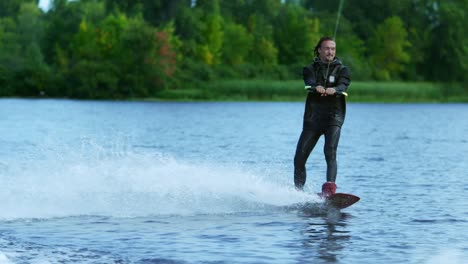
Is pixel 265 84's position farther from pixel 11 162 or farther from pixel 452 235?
pixel 452 235

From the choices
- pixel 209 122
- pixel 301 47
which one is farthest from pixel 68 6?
pixel 209 122

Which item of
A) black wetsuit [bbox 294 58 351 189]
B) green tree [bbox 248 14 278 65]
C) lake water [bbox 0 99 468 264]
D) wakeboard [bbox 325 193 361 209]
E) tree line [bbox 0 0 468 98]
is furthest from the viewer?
green tree [bbox 248 14 278 65]

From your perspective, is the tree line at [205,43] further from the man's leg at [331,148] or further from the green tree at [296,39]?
the man's leg at [331,148]

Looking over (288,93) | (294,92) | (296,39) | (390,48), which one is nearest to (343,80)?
(294,92)

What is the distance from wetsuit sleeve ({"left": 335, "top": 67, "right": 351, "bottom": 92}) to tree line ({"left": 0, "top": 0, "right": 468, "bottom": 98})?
80475mm

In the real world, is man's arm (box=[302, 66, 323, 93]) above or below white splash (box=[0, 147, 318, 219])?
above

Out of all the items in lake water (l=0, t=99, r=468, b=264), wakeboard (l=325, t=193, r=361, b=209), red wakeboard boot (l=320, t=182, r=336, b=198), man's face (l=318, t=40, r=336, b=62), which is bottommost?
lake water (l=0, t=99, r=468, b=264)

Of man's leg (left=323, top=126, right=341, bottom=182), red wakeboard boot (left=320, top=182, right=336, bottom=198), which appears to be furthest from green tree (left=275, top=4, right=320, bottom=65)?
red wakeboard boot (left=320, top=182, right=336, bottom=198)

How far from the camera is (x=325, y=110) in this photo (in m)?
14.4

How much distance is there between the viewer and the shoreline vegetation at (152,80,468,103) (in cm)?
8762

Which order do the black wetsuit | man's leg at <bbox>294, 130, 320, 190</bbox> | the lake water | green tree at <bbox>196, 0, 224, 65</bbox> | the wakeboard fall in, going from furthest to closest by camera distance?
1. green tree at <bbox>196, 0, 224, 65</bbox>
2. man's leg at <bbox>294, 130, 320, 190</bbox>
3. the wakeboard
4. the black wetsuit
5. the lake water

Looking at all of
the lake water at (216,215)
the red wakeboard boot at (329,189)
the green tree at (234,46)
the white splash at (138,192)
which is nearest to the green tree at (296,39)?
the green tree at (234,46)

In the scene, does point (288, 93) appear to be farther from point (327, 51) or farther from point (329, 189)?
point (327, 51)

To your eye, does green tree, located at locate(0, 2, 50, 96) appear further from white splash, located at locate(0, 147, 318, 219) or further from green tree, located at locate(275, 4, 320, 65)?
white splash, located at locate(0, 147, 318, 219)
